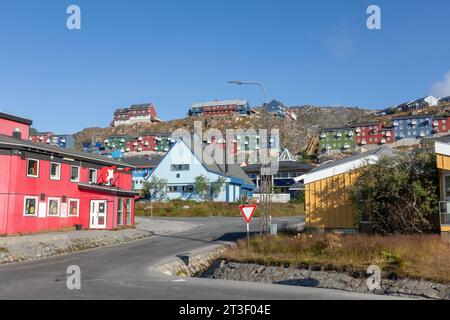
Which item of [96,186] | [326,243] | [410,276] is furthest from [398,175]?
[96,186]

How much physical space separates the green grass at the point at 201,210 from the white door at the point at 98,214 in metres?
18.5

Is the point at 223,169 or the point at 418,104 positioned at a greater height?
the point at 418,104

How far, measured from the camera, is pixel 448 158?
19562 millimetres

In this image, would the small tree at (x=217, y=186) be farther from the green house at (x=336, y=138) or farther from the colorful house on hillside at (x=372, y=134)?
the colorful house on hillside at (x=372, y=134)

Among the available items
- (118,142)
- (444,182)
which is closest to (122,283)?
(444,182)

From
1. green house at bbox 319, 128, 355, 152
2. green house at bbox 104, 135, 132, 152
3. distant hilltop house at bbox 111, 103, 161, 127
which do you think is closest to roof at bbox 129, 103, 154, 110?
distant hilltop house at bbox 111, 103, 161, 127

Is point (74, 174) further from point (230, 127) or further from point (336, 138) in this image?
point (230, 127)

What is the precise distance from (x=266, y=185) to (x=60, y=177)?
49.7 feet

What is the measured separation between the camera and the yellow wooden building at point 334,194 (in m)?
23.2

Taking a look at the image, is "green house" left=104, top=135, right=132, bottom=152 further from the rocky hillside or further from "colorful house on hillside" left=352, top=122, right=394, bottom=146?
"colorful house on hillside" left=352, top=122, right=394, bottom=146

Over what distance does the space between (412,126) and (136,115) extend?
352 feet

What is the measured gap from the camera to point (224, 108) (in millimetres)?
184750

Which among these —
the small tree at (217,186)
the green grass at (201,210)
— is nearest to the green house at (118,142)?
the small tree at (217,186)
